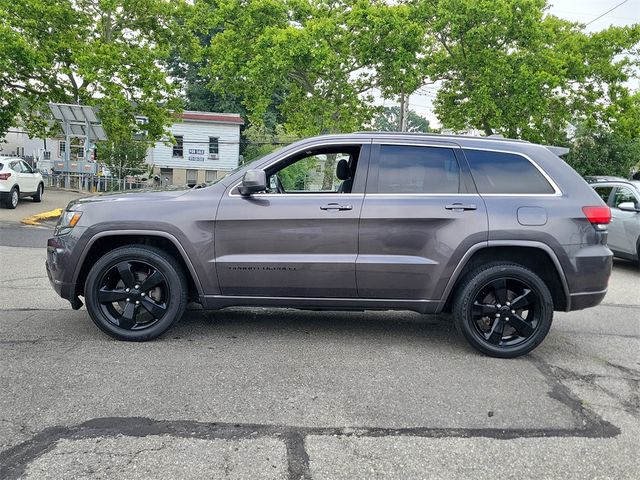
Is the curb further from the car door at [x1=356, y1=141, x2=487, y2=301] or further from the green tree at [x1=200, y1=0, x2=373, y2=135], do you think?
the car door at [x1=356, y1=141, x2=487, y2=301]

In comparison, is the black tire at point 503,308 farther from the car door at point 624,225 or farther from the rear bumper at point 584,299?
the car door at point 624,225

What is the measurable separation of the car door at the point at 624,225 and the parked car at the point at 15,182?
1534cm

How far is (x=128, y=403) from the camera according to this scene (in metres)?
3.42

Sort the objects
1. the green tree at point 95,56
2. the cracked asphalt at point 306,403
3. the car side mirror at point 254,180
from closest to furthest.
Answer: the cracked asphalt at point 306,403 < the car side mirror at point 254,180 < the green tree at point 95,56

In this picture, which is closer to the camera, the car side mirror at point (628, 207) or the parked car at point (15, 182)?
the car side mirror at point (628, 207)

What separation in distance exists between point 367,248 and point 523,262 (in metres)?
1.44

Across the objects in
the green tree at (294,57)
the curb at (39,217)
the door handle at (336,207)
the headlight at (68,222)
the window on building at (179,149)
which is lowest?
the curb at (39,217)

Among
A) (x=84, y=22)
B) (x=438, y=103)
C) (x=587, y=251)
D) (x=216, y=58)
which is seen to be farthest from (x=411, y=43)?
(x=587, y=251)

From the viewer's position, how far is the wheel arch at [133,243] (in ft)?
14.9

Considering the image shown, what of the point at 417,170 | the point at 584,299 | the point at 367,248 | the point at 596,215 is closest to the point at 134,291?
the point at 367,248

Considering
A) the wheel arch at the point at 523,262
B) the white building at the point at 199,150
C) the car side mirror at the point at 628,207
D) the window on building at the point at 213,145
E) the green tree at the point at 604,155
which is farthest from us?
the window on building at the point at 213,145

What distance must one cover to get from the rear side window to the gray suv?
1cm

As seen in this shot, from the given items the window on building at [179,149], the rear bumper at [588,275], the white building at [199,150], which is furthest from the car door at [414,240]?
the window on building at [179,149]

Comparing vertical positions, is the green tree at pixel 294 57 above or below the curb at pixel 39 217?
above
